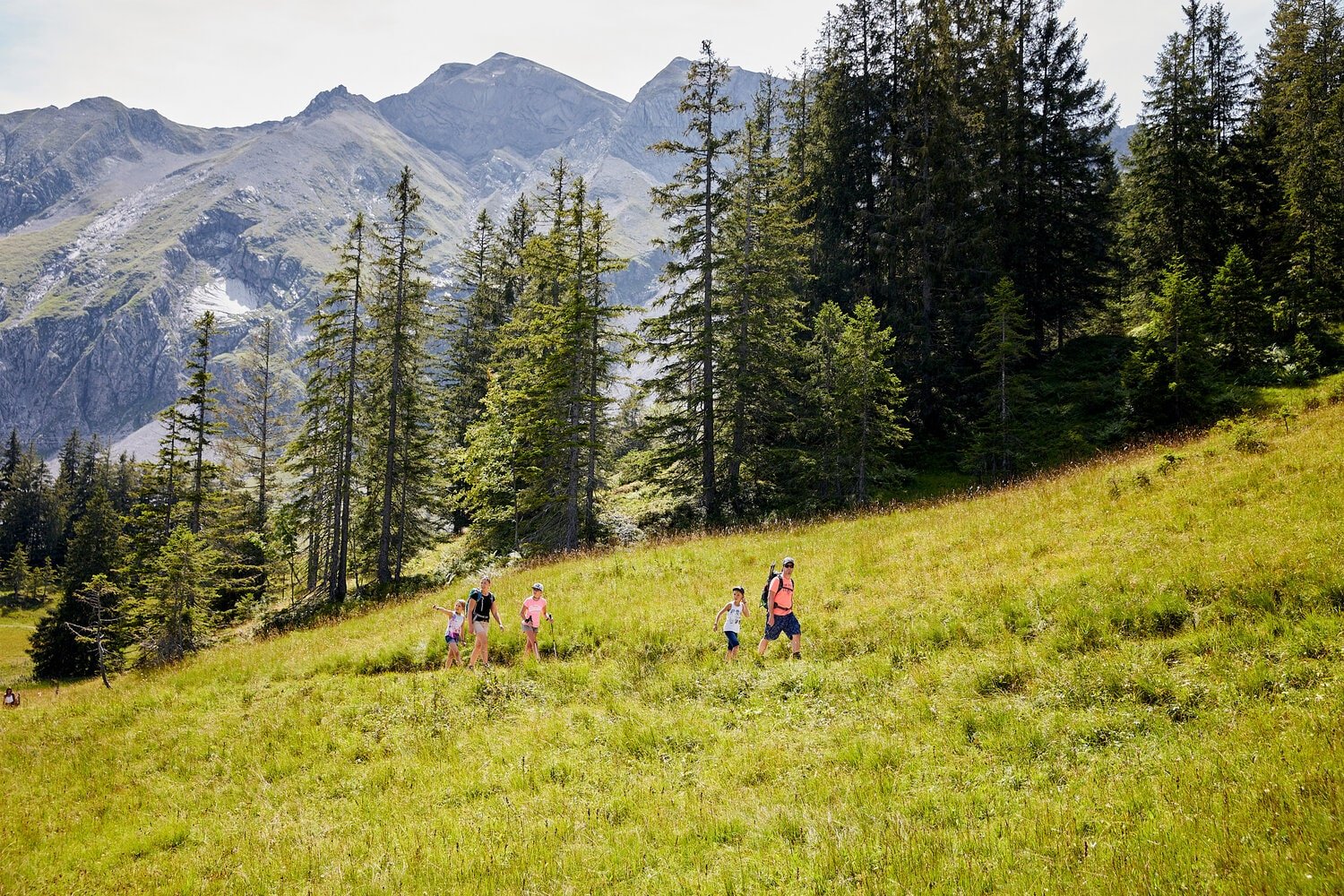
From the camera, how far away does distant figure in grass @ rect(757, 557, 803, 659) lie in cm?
1130

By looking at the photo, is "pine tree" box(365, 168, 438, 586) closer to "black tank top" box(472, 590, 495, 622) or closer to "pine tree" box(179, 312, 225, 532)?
"pine tree" box(179, 312, 225, 532)

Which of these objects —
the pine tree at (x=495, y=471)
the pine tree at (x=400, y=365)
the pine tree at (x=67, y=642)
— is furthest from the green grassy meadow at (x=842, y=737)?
the pine tree at (x=67, y=642)

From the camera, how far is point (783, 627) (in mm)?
11398

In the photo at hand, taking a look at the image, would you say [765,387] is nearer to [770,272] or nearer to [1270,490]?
[770,272]

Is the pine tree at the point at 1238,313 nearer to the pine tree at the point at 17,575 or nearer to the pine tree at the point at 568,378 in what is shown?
the pine tree at the point at 568,378

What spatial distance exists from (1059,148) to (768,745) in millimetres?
41804

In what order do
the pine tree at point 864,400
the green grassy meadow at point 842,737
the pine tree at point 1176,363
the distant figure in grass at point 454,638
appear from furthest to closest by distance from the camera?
the pine tree at point 864,400 → the pine tree at point 1176,363 → the distant figure in grass at point 454,638 → the green grassy meadow at point 842,737

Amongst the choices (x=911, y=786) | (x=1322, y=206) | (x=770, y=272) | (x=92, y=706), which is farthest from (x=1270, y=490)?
(x=1322, y=206)

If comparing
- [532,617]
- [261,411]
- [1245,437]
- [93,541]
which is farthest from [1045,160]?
[93,541]

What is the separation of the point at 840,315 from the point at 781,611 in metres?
20.3

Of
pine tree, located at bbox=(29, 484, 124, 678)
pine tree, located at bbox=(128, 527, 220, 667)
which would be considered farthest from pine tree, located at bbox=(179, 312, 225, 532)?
pine tree, located at bbox=(29, 484, 124, 678)

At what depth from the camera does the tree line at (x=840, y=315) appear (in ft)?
Answer: 87.1

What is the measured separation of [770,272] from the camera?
2923 centimetres

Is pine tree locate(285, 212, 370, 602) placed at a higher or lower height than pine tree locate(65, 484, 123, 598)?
higher
